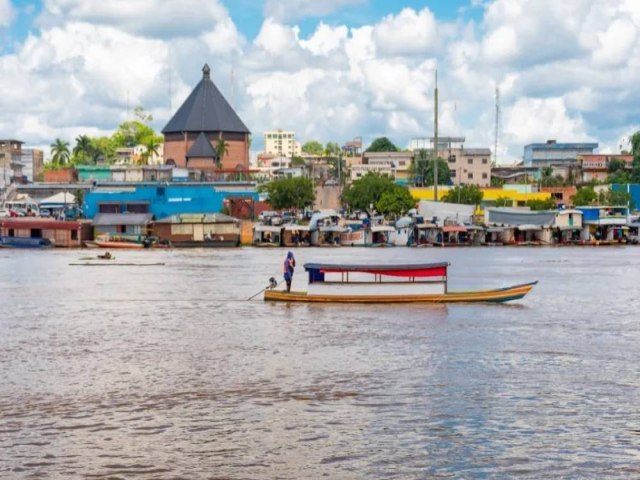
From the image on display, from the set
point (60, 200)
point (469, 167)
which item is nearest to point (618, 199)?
point (469, 167)

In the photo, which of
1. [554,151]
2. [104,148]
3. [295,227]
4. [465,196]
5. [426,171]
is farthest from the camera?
[104,148]

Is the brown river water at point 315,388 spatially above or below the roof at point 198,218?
below

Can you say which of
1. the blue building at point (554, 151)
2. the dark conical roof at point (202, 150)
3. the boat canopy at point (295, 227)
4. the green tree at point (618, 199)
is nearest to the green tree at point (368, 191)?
the boat canopy at point (295, 227)

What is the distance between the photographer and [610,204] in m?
100

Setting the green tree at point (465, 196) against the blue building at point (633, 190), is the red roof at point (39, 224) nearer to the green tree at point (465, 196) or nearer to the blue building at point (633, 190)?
the green tree at point (465, 196)

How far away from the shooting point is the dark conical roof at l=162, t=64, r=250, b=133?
12456cm

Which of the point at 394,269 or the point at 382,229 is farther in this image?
the point at 382,229

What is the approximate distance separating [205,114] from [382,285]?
92.8m

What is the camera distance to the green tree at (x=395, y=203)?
9675 cm

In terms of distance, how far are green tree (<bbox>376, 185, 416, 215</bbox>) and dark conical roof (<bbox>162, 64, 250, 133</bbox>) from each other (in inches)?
1302

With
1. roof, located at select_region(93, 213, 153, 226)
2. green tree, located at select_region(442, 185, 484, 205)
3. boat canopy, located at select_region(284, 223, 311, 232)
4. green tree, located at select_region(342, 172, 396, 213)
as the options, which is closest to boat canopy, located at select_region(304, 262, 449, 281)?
boat canopy, located at select_region(284, 223, 311, 232)

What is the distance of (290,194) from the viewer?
327ft

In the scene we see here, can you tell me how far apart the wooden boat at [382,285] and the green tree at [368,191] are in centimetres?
6339

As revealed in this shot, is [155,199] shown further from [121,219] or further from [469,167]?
[469,167]
